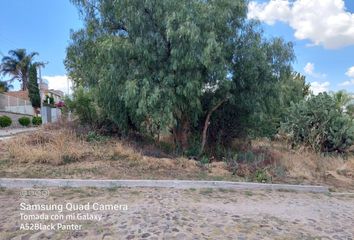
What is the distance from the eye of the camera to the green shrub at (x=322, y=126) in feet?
39.8

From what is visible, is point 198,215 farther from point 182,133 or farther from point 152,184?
point 182,133

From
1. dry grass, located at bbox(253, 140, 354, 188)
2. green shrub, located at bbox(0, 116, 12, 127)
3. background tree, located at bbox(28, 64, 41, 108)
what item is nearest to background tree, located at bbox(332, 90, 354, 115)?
dry grass, located at bbox(253, 140, 354, 188)

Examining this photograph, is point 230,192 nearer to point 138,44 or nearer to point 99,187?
point 99,187

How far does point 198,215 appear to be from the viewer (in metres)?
4.63

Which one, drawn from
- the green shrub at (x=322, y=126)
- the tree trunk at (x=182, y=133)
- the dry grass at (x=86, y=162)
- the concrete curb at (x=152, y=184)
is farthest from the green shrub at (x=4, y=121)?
the green shrub at (x=322, y=126)

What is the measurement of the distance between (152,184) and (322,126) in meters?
9.11

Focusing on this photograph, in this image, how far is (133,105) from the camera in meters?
7.79

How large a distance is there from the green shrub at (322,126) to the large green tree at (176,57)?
4596 millimetres

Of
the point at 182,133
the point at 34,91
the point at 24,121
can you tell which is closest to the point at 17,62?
the point at 34,91

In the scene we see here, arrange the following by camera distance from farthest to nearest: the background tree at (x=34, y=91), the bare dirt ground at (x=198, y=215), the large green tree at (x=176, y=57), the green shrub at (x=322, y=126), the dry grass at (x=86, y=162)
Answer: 1. the background tree at (x=34, y=91)
2. the green shrub at (x=322, y=126)
3. the large green tree at (x=176, y=57)
4. the dry grass at (x=86, y=162)
5. the bare dirt ground at (x=198, y=215)

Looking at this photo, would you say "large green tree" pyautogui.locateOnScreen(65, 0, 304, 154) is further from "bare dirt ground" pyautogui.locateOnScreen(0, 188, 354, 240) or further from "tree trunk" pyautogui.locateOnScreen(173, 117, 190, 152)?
"bare dirt ground" pyautogui.locateOnScreen(0, 188, 354, 240)

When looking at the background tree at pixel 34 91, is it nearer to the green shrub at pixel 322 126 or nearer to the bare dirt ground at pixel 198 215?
the green shrub at pixel 322 126

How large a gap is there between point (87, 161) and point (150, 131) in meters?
3.05

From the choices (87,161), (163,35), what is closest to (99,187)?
(87,161)
